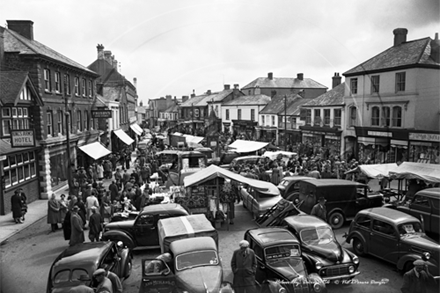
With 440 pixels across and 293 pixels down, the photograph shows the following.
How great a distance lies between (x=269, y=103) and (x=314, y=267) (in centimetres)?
3947

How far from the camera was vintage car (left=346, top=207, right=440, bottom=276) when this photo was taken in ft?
26.7

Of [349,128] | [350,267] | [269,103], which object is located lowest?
[350,267]

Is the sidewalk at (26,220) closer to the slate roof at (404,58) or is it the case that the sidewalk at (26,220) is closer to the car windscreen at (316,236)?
the car windscreen at (316,236)

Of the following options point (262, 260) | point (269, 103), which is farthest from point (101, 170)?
point (269, 103)

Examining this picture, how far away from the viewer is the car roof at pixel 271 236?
814 centimetres

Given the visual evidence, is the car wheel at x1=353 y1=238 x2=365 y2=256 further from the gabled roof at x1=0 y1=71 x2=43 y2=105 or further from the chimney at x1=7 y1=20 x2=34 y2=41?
the chimney at x1=7 y1=20 x2=34 y2=41

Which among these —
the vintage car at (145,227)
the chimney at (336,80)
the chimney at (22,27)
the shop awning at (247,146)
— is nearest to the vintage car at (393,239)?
the vintage car at (145,227)

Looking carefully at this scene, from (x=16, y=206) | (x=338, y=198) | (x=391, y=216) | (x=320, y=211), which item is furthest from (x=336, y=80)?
(x=16, y=206)

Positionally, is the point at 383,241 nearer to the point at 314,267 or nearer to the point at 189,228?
the point at 314,267

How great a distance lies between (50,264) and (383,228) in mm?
9551

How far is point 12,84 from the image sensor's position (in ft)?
54.3

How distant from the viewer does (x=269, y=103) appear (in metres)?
46.3

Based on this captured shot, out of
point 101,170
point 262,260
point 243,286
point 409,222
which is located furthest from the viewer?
point 101,170

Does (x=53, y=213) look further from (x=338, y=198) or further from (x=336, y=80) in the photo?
(x=336, y=80)
